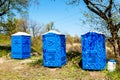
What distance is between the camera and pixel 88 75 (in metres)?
10.4

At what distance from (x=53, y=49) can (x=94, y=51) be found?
6.83ft

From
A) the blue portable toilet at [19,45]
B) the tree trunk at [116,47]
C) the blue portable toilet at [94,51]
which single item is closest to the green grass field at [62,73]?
the blue portable toilet at [94,51]

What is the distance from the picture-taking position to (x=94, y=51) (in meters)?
11.1

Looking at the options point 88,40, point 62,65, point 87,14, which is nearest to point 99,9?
point 87,14

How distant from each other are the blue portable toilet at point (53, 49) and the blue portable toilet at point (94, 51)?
4.40ft

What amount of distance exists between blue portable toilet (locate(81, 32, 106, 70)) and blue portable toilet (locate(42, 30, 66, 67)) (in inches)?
52.7

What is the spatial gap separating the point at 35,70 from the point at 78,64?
2.06 m

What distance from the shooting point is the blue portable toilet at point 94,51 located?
436 inches

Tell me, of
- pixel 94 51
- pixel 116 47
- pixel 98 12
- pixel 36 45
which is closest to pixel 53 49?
pixel 94 51

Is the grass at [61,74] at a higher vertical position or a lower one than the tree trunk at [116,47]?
lower

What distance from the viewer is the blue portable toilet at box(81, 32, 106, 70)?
11078mm

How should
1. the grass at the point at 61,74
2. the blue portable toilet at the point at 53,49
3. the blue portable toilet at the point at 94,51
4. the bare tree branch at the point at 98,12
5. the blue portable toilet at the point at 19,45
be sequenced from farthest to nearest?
the blue portable toilet at the point at 19,45, the bare tree branch at the point at 98,12, the blue portable toilet at the point at 53,49, the blue portable toilet at the point at 94,51, the grass at the point at 61,74

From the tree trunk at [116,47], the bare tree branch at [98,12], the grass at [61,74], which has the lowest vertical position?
the grass at [61,74]

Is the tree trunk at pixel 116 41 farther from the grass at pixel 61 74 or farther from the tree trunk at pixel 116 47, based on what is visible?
the grass at pixel 61 74
